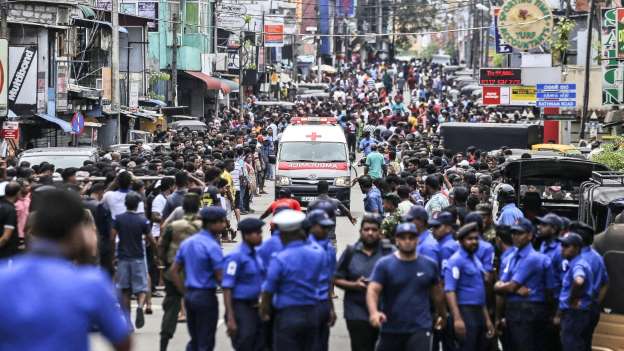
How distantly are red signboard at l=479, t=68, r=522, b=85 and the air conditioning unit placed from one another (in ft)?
46.7

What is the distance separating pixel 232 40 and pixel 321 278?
68.0 metres

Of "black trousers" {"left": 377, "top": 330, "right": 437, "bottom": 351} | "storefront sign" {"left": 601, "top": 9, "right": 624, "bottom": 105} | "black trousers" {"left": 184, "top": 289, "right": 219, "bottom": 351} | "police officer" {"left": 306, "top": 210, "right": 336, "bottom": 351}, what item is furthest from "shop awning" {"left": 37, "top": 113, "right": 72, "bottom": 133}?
"black trousers" {"left": 377, "top": 330, "right": 437, "bottom": 351}

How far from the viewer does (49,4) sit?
39.6 metres

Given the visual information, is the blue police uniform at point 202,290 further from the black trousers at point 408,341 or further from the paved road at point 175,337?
the black trousers at point 408,341

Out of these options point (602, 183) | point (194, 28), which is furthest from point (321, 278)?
point (194, 28)

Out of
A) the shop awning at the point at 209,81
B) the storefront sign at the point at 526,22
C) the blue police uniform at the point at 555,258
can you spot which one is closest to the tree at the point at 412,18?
the shop awning at the point at 209,81

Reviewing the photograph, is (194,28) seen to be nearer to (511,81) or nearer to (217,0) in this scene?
(217,0)

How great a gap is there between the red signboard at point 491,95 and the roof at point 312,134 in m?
15.8

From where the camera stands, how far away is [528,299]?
1234cm

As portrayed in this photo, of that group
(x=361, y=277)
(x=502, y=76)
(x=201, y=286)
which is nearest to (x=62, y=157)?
(x=201, y=286)

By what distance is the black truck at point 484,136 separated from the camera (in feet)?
122

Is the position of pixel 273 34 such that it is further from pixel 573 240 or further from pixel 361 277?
pixel 361 277

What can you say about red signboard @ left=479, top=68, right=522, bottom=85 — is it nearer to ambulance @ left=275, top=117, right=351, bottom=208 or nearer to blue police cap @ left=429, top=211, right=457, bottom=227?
ambulance @ left=275, top=117, right=351, bottom=208

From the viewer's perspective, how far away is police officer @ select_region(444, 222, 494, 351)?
1198 centimetres
